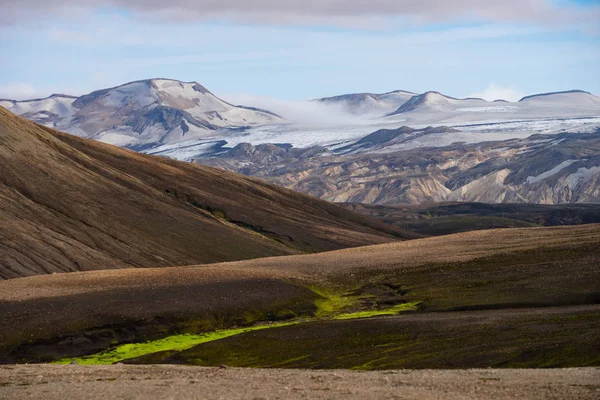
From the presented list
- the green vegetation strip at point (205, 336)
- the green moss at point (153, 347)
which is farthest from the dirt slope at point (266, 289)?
the green moss at point (153, 347)

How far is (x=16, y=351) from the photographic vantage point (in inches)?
2323

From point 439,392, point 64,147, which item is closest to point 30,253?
point 64,147

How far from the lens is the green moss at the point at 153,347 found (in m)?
58.8

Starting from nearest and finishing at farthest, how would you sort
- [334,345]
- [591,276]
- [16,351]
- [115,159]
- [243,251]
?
[334,345]
[16,351]
[591,276]
[243,251]
[115,159]

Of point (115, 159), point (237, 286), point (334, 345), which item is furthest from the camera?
point (115, 159)

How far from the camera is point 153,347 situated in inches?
2415

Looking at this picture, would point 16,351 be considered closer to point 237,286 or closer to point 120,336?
point 120,336

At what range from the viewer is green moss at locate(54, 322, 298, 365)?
58797 mm

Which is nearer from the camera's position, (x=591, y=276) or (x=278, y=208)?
(x=591, y=276)

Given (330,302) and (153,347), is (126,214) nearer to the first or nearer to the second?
(330,302)

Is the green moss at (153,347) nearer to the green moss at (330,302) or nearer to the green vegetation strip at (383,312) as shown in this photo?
the green vegetation strip at (383,312)

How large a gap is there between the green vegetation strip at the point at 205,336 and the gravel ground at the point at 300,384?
1807 cm

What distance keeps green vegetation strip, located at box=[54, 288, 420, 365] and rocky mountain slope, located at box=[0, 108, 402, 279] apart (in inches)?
1904

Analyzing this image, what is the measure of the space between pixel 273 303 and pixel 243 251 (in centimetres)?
7304
